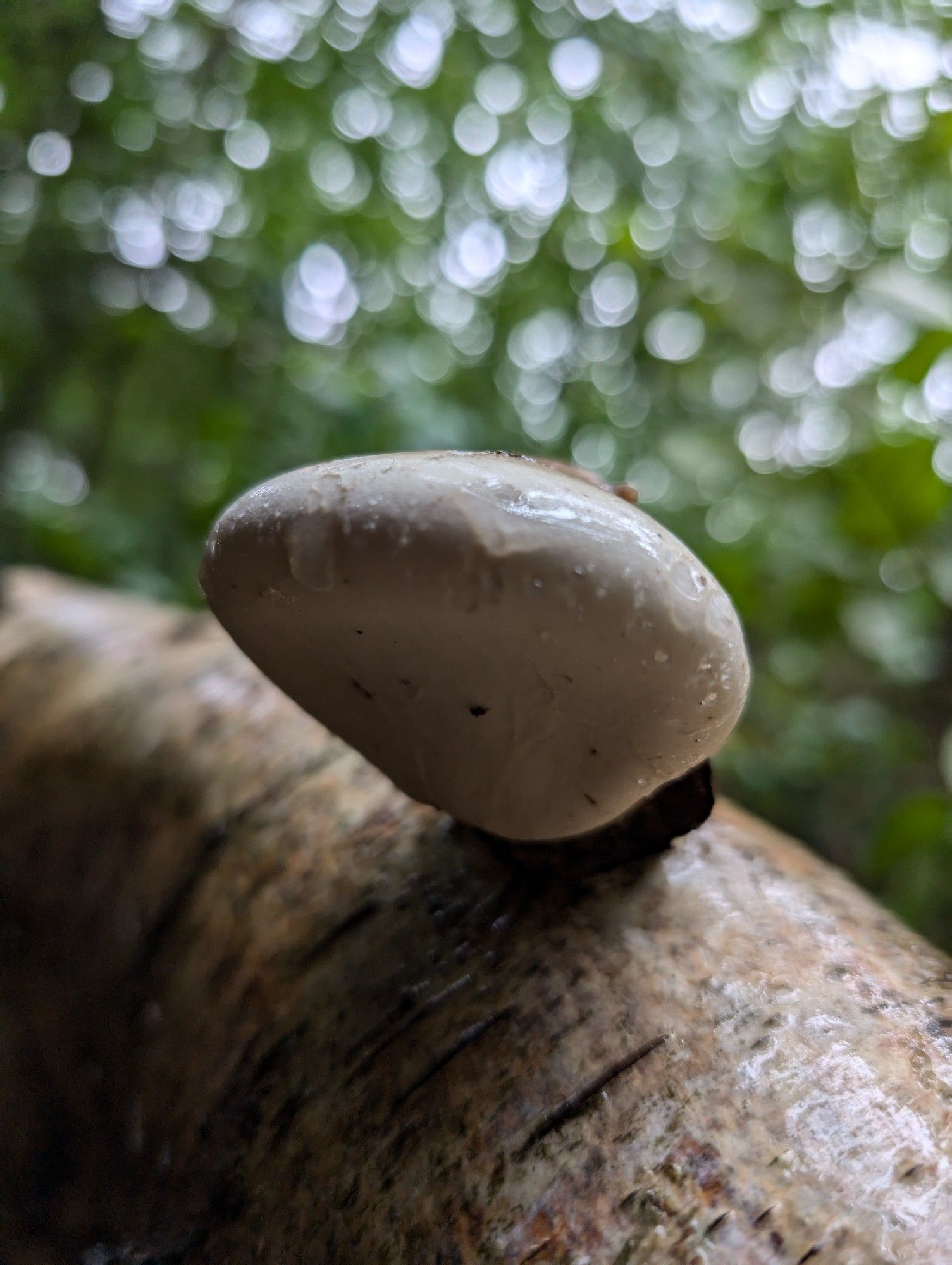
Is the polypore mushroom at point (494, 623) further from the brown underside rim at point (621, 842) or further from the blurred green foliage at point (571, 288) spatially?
the blurred green foliage at point (571, 288)

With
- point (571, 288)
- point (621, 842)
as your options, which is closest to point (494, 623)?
point (621, 842)

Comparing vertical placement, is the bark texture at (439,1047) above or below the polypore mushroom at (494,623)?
below

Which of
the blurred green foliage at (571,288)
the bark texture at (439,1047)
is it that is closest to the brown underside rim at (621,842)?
the bark texture at (439,1047)

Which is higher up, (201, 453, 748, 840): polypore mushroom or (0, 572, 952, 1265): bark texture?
(201, 453, 748, 840): polypore mushroom

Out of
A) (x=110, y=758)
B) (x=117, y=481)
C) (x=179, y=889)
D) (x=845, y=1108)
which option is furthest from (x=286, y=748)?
(x=117, y=481)

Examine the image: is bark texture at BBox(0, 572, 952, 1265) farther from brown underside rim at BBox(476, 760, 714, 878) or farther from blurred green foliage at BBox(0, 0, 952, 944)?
blurred green foliage at BBox(0, 0, 952, 944)

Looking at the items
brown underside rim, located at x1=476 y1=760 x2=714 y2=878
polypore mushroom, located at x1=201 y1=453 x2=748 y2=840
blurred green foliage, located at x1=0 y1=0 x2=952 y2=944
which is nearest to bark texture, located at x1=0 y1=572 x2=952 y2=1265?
brown underside rim, located at x1=476 y1=760 x2=714 y2=878
